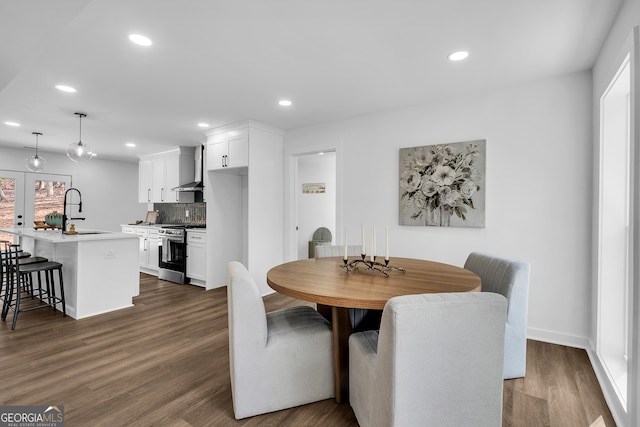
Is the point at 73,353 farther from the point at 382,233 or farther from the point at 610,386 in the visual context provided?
the point at 610,386

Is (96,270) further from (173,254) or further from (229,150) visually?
(229,150)

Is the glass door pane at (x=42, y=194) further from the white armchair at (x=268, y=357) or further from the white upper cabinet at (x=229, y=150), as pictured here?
the white armchair at (x=268, y=357)

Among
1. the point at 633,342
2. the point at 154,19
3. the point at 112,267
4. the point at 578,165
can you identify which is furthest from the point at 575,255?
the point at 112,267

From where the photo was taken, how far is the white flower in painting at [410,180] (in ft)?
11.2

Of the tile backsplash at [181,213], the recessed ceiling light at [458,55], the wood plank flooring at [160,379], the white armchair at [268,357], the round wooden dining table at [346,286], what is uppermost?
the recessed ceiling light at [458,55]

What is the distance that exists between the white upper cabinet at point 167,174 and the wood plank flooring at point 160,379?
2979mm

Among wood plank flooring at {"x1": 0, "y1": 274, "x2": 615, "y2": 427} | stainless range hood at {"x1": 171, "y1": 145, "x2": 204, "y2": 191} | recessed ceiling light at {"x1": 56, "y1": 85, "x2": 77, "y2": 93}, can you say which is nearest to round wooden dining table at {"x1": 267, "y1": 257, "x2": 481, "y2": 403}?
wood plank flooring at {"x1": 0, "y1": 274, "x2": 615, "y2": 427}

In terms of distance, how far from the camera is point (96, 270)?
3.48 m

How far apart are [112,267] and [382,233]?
3.17m

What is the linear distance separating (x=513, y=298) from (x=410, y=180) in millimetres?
1742

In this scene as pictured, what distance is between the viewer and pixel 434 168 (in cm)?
330

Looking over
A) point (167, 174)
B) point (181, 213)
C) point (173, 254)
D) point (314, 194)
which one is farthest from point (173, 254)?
point (314, 194)

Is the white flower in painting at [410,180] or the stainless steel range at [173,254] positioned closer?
the white flower in painting at [410,180]

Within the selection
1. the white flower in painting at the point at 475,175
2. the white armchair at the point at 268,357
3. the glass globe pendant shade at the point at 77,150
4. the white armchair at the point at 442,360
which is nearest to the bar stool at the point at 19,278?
the glass globe pendant shade at the point at 77,150
